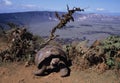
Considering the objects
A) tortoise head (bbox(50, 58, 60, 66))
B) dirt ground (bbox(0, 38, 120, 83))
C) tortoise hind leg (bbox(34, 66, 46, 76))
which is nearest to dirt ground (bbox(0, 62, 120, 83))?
dirt ground (bbox(0, 38, 120, 83))

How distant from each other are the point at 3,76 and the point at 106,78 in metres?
3.32

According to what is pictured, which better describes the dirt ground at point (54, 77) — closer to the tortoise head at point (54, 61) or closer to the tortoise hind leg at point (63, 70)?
the tortoise hind leg at point (63, 70)

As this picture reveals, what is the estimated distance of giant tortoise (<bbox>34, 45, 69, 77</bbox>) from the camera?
7.56m

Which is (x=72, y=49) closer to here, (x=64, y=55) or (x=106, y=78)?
(x=64, y=55)

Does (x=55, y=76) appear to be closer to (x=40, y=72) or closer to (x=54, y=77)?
(x=54, y=77)

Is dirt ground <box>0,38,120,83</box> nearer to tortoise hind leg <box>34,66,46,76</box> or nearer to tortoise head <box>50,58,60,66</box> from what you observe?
tortoise hind leg <box>34,66,46,76</box>

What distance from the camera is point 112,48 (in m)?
7.61

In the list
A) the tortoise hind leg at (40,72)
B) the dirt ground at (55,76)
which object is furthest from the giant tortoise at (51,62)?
the dirt ground at (55,76)

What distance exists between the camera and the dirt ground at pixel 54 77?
22.7ft

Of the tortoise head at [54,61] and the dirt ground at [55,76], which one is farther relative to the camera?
the tortoise head at [54,61]

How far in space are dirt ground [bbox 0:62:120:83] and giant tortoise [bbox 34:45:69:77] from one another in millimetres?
195

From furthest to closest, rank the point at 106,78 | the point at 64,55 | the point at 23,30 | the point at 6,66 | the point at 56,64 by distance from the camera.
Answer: the point at 23,30, the point at 6,66, the point at 64,55, the point at 56,64, the point at 106,78

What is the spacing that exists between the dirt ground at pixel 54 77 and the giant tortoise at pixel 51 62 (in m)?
0.19

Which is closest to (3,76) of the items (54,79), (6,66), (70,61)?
(6,66)
